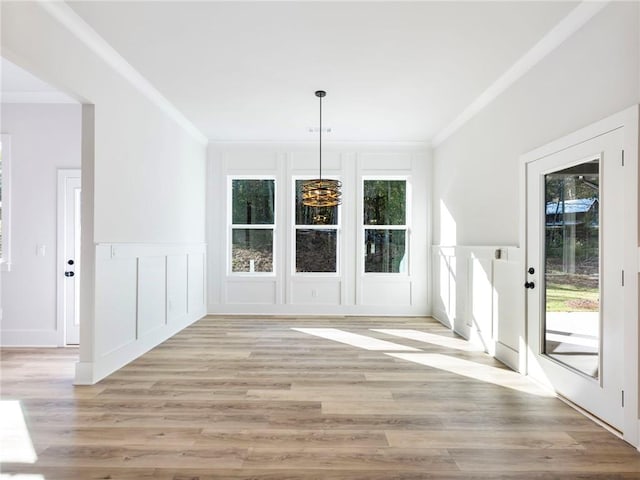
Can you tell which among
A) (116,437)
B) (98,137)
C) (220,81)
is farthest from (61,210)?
(116,437)

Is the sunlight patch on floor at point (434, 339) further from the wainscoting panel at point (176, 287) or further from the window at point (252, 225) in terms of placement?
the wainscoting panel at point (176, 287)

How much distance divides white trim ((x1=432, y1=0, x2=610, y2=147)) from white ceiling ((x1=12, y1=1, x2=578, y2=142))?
0.19ft

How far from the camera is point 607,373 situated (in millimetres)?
2414

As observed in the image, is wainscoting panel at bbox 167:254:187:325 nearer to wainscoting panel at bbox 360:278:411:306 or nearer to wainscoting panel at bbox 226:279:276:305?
wainscoting panel at bbox 226:279:276:305

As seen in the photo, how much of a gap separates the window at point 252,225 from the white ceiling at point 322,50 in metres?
1.59

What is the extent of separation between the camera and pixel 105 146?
10.8ft

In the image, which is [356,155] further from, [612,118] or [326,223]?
[612,118]

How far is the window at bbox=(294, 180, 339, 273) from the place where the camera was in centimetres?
629

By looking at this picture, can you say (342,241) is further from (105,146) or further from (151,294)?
(105,146)

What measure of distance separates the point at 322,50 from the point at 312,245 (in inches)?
138

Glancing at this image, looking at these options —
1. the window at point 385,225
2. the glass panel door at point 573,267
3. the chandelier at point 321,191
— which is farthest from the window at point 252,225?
the glass panel door at point 573,267

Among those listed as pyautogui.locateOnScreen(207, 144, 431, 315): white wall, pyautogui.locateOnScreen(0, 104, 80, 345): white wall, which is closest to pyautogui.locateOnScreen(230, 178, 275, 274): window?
pyautogui.locateOnScreen(207, 144, 431, 315): white wall

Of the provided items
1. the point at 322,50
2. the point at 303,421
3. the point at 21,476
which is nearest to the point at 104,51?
the point at 322,50

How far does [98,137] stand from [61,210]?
5.17ft
